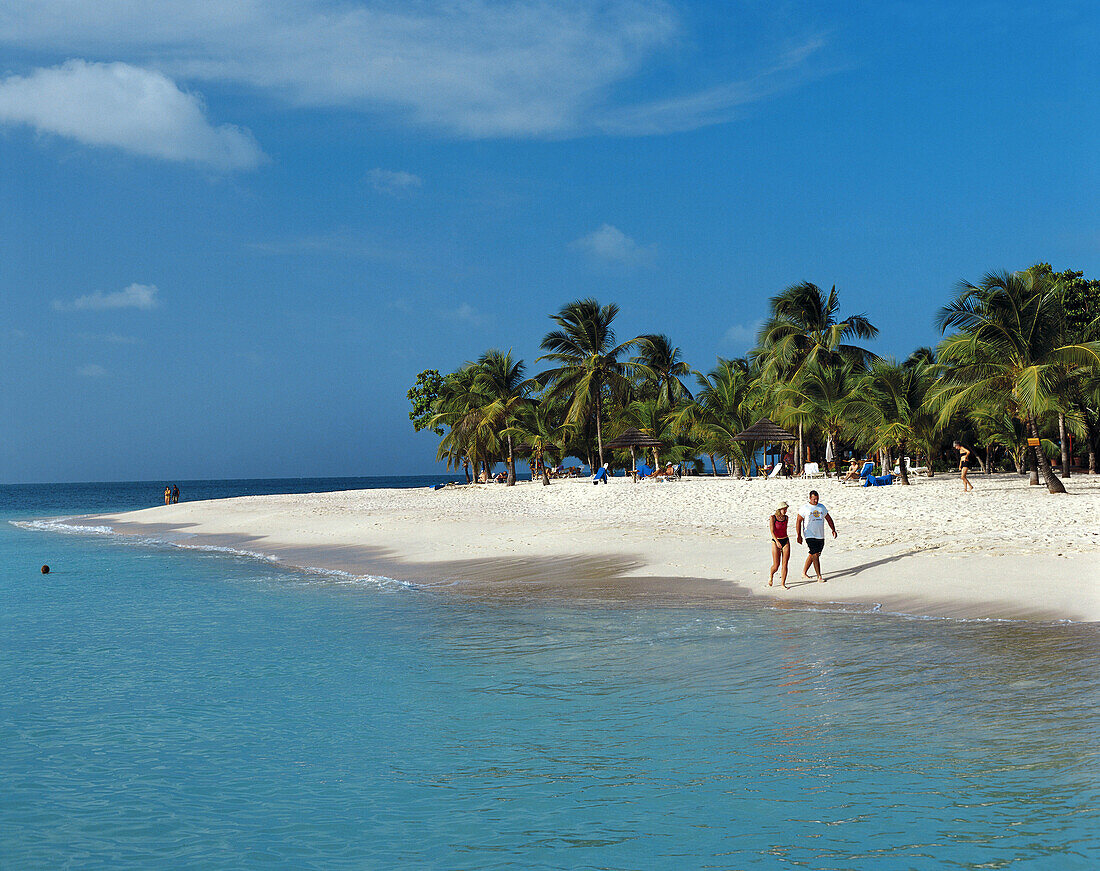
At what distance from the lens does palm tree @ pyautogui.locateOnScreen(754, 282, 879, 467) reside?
131 ft

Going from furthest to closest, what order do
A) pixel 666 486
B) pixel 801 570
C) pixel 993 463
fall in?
pixel 993 463 → pixel 666 486 → pixel 801 570

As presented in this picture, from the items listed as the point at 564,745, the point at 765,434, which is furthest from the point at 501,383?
the point at 564,745

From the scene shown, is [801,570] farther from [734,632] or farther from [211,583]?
[211,583]

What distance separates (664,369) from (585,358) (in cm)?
736

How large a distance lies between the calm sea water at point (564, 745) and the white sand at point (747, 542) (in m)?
1.64

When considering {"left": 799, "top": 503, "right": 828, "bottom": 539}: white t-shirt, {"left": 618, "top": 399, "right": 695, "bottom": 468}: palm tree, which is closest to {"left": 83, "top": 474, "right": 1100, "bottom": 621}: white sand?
{"left": 799, "top": 503, "right": 828, "bottom": 539}: white t-shirt

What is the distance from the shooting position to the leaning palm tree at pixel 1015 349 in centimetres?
2341

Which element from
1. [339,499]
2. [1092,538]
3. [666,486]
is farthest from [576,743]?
[339,499]

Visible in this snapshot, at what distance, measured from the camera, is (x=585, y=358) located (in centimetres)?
4281

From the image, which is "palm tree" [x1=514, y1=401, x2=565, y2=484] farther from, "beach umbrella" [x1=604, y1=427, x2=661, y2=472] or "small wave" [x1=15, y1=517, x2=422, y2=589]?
"small wave" [x1=15, y1=517, x2=422, y2=589]

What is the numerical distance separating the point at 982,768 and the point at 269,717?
6.21 meters

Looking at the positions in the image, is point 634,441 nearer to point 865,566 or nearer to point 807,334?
point 807,334

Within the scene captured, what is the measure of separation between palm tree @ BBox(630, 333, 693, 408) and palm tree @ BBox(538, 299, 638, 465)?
3.92 meters

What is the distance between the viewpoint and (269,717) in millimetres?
8203
